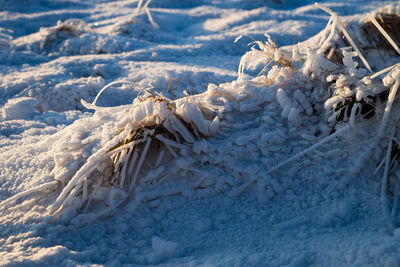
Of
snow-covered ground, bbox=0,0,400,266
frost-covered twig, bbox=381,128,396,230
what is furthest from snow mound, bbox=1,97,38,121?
frost-covered twig, bbox=381,128,396,230

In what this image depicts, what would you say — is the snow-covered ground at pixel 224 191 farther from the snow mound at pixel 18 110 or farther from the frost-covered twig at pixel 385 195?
the snow mound at pixel 18 110

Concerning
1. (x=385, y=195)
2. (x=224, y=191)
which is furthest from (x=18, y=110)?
(x=385, y=195)

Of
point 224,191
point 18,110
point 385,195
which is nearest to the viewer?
point 385,195

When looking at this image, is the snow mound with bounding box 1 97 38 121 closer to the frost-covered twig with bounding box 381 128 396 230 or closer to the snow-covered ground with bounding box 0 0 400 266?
the snow-covered ground with bounding box 0 0 400 266

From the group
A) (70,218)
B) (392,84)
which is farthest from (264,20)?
(70,218)

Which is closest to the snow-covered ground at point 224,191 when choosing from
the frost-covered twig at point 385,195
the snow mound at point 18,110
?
the frost-covered twig at point 385,195

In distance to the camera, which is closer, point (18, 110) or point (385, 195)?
point (385, 195)

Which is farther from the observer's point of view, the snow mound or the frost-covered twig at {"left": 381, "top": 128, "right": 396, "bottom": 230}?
the snow mound

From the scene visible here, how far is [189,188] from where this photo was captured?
96 cm

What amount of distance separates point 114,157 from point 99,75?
65.3 inches

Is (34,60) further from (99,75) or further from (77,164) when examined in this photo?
(77,164)

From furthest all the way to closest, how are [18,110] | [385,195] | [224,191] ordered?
1. [18,110]
2. [224,191]
3. [385,195]

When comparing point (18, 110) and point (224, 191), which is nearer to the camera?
point (224, 191)

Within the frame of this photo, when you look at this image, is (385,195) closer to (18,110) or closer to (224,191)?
(224,191)
